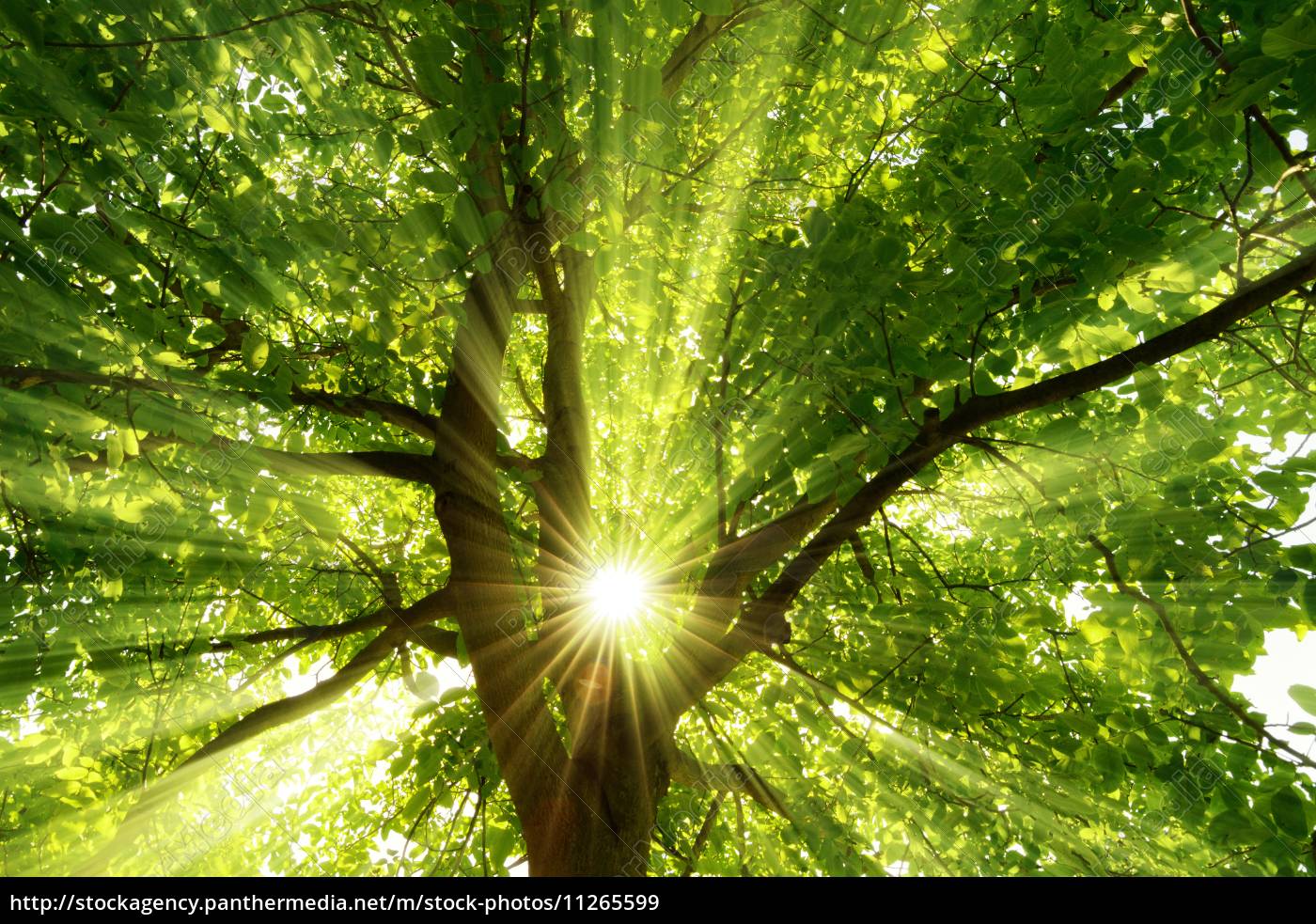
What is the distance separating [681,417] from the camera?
4.95m

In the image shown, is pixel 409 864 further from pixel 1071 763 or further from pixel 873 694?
pixel 1071 763

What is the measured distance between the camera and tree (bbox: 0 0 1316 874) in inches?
107

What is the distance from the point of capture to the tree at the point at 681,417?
2.73 meters

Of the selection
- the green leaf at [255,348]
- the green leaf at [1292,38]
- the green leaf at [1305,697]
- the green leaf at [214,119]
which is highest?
the green leaf at [214,119]

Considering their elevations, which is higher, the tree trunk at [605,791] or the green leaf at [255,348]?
the green leaf at [255,348]

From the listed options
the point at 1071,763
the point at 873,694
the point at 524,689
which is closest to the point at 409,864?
the point at 524,689

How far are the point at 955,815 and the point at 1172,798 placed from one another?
1.12 m

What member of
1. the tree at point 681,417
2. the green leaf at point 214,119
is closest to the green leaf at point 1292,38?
the tree at point 681,417

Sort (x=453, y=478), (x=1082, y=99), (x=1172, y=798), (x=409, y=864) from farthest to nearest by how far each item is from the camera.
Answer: (x=409, y=864), (x=453, y=478), (x=1172, y=798), (x=1082, y=99)

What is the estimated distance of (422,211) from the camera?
2.48 m

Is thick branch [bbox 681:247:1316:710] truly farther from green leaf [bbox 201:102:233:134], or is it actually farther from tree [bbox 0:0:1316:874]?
green leaf [bbox 201:102:233:134]

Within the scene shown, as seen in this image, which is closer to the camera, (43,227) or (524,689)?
(43,227)

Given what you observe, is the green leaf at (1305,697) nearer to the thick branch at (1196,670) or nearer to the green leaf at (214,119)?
the thick branch at (1196,670)
